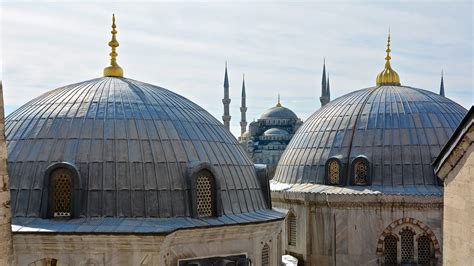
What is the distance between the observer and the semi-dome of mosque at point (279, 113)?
76.2 meters

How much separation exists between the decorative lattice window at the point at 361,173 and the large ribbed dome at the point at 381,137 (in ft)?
0.61

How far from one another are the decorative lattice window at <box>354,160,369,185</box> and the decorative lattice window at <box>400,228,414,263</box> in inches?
82.6

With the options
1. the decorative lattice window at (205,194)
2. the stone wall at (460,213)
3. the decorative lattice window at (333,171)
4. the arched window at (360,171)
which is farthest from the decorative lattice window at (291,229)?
the stone wall at (460,213)

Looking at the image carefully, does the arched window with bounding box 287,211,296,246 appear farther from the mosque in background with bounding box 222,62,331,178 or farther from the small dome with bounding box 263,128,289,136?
the small dome with bounding box 263,128,289,136

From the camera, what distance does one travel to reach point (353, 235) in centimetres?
2133

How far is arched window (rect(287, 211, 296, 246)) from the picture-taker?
2302 centimetres

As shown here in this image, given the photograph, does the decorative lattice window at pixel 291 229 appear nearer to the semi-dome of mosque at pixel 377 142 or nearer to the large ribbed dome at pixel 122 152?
the semi-dome of mosque at pixel 377 142

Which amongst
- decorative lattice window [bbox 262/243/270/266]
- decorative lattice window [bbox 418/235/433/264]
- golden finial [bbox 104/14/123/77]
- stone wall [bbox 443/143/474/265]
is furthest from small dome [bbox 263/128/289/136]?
stone wall [bbox 443/143/474/265]

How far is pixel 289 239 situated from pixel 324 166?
3.00 m

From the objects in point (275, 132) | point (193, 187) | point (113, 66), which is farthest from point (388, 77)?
point (275, 132)

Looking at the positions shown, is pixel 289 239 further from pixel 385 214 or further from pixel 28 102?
pixel 28 102

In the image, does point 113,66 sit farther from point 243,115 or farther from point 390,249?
point 243,115

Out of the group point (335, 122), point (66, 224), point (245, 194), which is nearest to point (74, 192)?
point (66, 224)

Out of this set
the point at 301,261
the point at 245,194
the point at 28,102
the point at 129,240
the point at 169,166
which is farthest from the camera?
the point at 301,261
